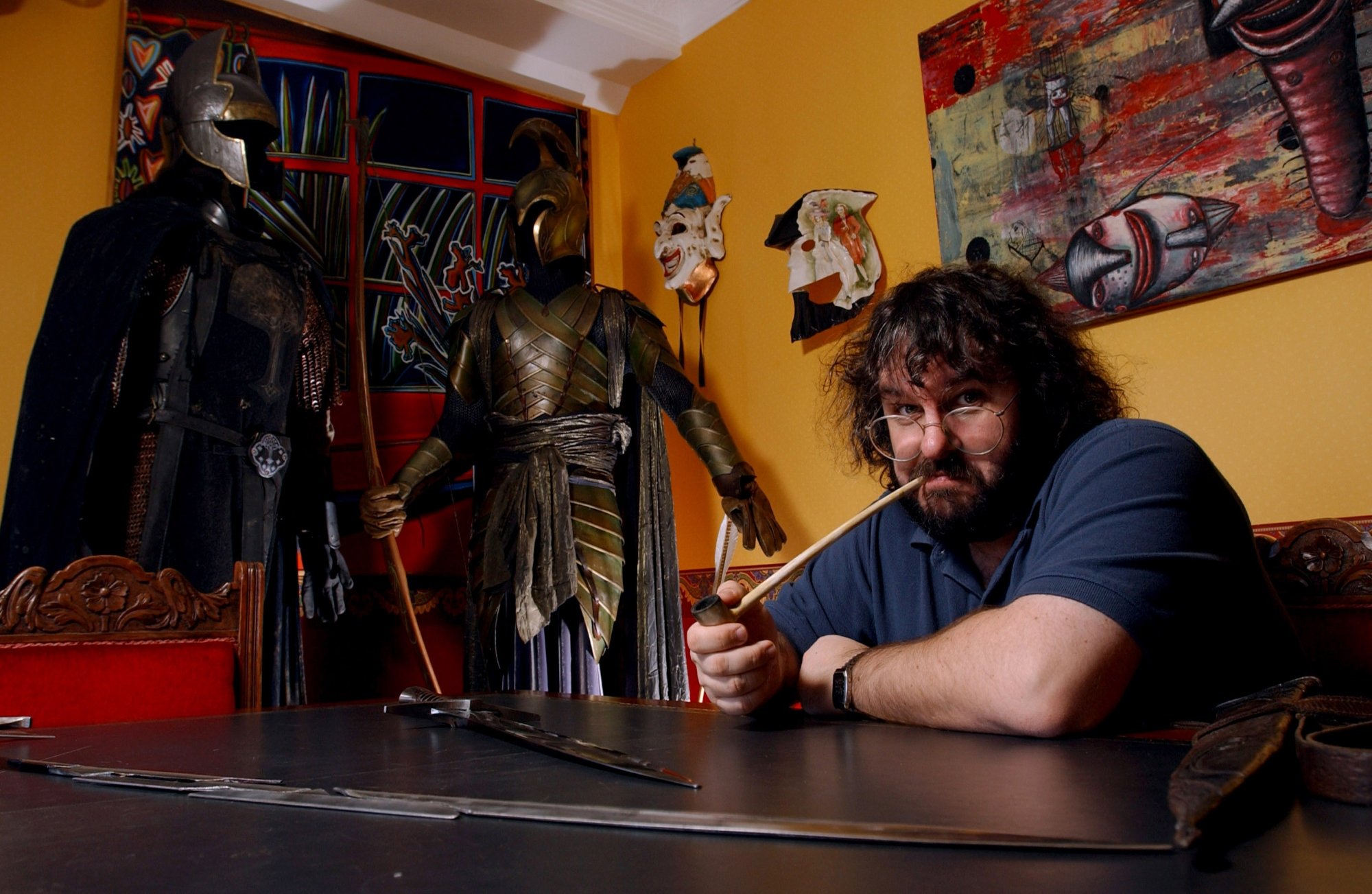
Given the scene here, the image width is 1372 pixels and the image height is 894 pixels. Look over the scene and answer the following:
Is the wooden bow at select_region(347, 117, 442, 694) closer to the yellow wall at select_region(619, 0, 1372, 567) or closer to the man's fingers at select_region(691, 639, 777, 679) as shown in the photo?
the yellow wall at select_region(619, 0, 1372, 567)

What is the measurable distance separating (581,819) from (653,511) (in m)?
2.43

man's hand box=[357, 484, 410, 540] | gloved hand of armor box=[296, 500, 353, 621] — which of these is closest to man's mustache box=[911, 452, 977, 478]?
man's hand box=[357, 484, 410, 540]

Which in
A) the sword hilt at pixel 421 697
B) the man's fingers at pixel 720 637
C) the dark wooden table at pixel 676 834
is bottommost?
the dark wooden table at pixel 676 834

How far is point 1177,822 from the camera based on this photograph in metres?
0.44

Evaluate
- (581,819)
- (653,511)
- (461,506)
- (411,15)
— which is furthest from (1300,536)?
(411,15)

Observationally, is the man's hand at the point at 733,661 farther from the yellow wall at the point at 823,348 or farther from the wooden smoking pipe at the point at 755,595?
the yellow wall at the point at 823,348

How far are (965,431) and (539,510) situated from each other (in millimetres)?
1593

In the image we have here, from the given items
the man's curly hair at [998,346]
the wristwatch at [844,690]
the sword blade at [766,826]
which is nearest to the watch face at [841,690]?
the wristwatch at [844,690]

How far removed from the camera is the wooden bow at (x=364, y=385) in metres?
2.88

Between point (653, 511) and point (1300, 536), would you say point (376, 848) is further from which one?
point (653, 511)

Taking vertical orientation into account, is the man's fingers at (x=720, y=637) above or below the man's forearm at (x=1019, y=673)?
Result: above

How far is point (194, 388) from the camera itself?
2.50 meters

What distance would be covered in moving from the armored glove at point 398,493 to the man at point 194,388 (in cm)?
14

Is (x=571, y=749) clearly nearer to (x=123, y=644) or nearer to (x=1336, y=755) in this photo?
(x=1336, y=755)
